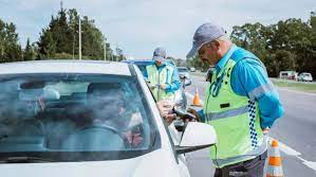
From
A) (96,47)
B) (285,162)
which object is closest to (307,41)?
(96,47)

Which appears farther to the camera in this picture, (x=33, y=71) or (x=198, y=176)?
(x=198, y=176)

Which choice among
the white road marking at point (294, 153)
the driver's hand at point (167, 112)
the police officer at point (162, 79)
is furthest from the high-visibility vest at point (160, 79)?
the driver's hand at point (167, 112)

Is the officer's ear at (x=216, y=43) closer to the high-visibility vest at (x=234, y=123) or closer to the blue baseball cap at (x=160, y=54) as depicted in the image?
the high-visibility vest at (x=234, y=123)

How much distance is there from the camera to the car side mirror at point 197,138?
12.0 feet

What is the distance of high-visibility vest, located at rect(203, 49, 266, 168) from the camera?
391cm

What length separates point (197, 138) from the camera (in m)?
3.68

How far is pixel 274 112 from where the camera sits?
3.89 m

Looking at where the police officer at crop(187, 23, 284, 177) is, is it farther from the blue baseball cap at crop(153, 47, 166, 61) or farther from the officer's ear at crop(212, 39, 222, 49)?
the blue baseball cap at crop(153, 47, 166, 61)

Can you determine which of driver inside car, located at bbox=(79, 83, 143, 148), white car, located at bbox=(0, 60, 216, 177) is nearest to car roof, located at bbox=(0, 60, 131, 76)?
white car, located at bbox=(0, 60, 216, 177)

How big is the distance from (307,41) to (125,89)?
395 ft

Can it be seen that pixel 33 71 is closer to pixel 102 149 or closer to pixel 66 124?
pixel 66 124

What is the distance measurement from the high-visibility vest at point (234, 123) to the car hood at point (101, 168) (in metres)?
0.80

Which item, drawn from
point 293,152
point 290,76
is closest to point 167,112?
point 293,152

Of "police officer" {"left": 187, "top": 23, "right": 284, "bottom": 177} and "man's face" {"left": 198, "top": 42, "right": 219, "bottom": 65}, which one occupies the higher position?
"man's face" {"left": 198, "top": 42, "right": 219, "bottom": 65}
